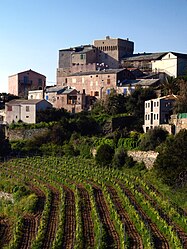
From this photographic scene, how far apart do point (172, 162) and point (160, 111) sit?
11.7 m

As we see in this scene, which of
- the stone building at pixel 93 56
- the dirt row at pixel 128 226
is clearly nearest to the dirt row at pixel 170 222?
the dirt row at pixel 128 226

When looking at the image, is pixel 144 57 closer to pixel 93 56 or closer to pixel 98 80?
pixel 93 56

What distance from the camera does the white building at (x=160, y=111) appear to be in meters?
38.0

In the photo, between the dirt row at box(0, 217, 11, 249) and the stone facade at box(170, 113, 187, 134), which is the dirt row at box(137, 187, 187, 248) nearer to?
the dirt row at box(0, 217, 11, 249)

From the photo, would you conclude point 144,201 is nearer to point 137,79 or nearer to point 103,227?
point 103,227

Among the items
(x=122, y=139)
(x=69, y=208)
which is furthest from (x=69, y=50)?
(x=69, y=208)

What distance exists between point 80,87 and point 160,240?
1421 inches

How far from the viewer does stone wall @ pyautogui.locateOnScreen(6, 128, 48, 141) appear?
43.6 metres

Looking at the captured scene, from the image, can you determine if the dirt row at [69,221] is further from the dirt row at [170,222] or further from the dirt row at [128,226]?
the dirt row at [170,222]

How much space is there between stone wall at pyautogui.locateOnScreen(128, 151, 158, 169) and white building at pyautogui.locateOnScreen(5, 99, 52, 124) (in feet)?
49.2

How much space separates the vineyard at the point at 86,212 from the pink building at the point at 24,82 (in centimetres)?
2901

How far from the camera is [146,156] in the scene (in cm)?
3253

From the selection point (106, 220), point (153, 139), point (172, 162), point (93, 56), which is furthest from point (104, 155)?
point (93, 56)

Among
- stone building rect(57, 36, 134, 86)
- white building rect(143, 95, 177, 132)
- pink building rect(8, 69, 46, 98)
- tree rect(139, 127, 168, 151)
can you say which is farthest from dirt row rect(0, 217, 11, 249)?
pink building rect(8, 69, 46, 98)
